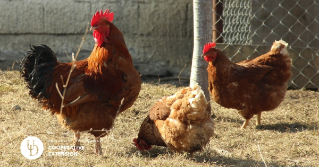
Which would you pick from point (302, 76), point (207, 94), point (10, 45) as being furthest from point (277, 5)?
point (10, 45)

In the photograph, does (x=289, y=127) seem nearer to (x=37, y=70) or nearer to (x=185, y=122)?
(x=185, y=122)

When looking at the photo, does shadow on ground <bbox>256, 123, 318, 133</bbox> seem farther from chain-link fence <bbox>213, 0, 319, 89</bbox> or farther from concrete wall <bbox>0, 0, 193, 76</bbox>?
concrete wall <bbox>0, 0, 193, 76</bbox>

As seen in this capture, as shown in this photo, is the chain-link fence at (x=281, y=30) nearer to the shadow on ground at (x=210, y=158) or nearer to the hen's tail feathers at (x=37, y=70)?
the shadow on ground at (x=210, y=158)

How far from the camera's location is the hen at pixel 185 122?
3254 mm

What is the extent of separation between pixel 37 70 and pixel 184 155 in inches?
69.0

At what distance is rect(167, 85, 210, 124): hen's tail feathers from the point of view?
3.23 meters

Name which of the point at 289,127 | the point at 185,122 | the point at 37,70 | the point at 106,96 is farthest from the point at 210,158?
the point at 37,70

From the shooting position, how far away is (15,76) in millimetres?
6285

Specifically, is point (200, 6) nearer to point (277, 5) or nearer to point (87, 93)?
point (87, 93)

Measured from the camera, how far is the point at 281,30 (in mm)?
6039

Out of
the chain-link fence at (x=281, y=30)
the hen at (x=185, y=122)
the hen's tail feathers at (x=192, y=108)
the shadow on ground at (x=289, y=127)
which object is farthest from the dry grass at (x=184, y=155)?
the chain-link fence at (x=281, y=30)

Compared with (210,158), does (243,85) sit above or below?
above

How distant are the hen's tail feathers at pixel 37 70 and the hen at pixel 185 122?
4.02ft

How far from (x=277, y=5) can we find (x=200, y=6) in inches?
92.1
